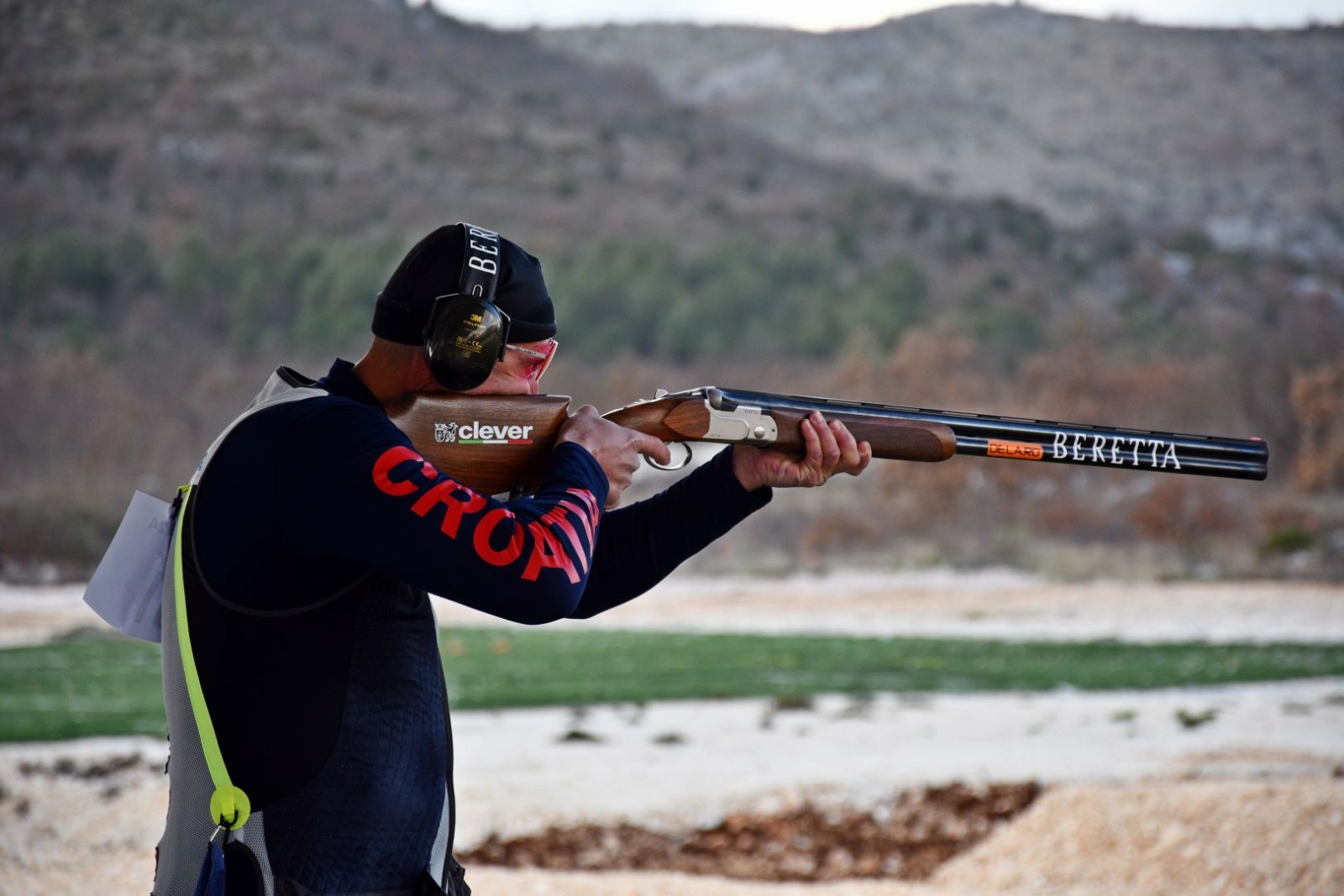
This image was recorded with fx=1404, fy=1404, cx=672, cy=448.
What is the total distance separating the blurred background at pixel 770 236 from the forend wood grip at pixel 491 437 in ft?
60.9

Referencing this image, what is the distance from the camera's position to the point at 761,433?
2908 millimetres

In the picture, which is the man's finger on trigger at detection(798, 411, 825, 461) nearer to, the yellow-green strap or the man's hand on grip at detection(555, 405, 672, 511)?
the man's hand on grip at detection(555, 405, 672, 511)

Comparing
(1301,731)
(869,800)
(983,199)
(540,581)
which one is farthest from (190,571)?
(983,199)

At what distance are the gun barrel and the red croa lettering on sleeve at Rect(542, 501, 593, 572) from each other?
107cm

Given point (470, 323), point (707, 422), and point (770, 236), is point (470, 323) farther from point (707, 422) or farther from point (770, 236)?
point (770, 236)

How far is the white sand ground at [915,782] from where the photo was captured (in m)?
5.31

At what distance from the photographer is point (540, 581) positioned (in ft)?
6.54

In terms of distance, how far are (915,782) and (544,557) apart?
17.6ft

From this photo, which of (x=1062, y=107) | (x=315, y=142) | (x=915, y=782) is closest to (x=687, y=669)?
(x=915, y=782)

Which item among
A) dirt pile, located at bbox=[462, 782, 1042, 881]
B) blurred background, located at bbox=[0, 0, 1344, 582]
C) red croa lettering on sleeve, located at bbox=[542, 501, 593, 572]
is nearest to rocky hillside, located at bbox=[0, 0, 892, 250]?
blurred background, located at bbox=[0, 0, 1344, 582]

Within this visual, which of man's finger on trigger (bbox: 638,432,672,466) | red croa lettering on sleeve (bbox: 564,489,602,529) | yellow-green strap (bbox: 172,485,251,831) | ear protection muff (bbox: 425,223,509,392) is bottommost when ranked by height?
yellow-green strap (bbox: 172,485,251,831)

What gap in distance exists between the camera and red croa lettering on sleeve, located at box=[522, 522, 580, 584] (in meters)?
1.99

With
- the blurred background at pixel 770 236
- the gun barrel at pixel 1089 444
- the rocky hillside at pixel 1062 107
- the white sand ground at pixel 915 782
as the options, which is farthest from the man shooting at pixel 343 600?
the rocky hillside at pixel 1062 107

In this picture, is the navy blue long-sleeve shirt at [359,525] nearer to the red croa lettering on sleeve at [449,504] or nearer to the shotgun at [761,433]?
the red croa lettering on sleeve at [449,504]
